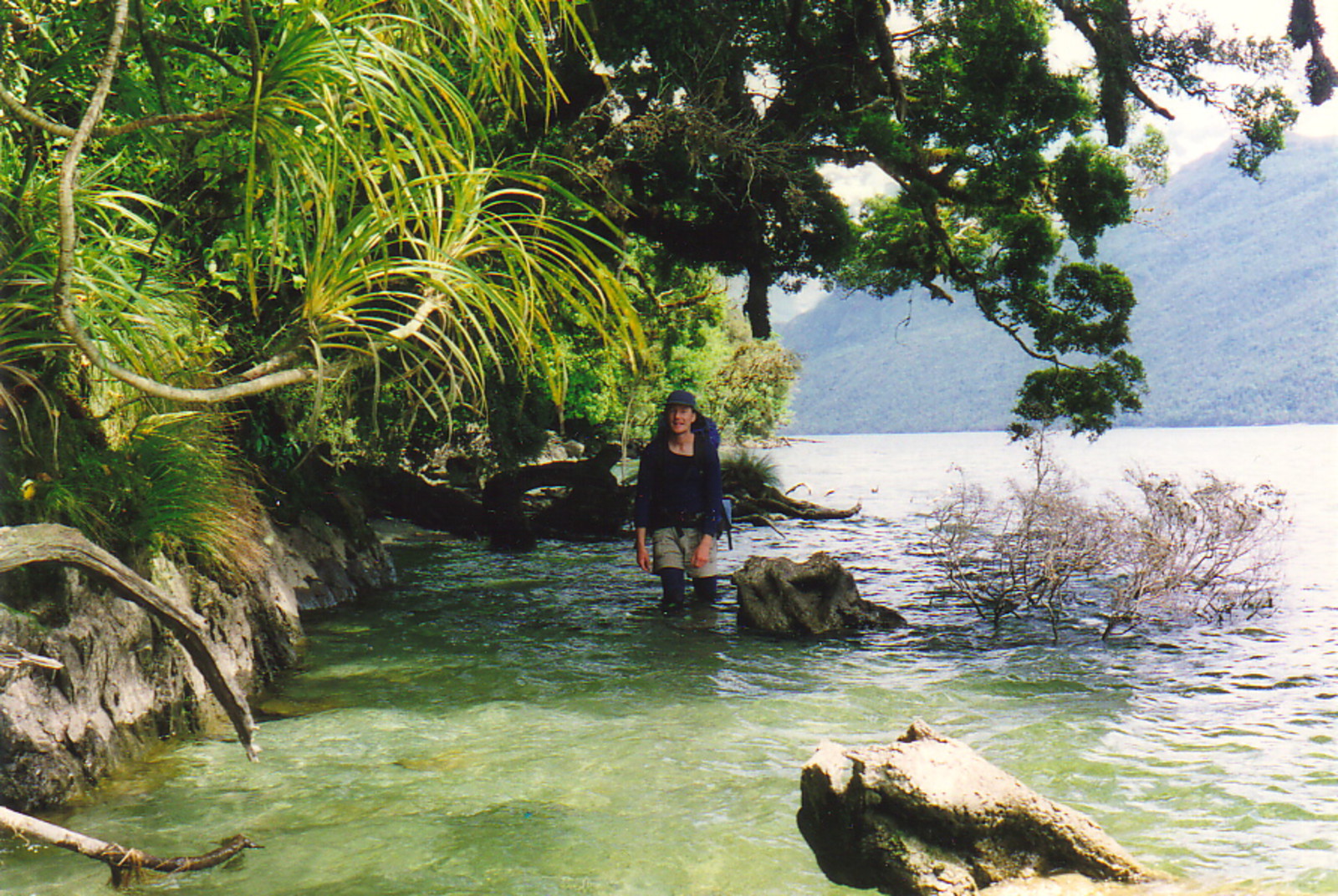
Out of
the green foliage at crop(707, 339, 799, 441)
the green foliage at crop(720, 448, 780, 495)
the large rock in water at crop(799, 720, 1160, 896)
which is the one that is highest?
the green foliage at crop(707, 339, 799, 441)

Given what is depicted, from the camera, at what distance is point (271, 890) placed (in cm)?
407

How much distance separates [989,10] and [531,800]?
40.7 feet

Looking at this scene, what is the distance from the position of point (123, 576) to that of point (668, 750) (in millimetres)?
3689

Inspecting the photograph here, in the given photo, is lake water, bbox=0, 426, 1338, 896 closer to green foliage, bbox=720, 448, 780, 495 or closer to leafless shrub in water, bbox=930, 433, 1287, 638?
leafless shrub in water, bbox=930, 433, 1287, 638

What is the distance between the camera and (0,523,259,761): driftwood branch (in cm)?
312

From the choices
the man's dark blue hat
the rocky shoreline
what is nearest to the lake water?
the rocky shoreline

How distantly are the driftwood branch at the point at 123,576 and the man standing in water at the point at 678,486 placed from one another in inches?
250

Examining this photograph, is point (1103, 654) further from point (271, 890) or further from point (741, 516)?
point (741, 516)

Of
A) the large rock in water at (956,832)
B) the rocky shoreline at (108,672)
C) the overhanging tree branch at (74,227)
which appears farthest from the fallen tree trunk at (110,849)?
the large rock in water at (956,832)

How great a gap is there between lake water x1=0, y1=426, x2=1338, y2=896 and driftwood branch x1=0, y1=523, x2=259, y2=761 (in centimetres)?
97

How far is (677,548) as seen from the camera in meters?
10.6

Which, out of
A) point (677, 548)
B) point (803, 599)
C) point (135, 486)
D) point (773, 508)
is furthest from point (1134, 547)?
point (773, 508)

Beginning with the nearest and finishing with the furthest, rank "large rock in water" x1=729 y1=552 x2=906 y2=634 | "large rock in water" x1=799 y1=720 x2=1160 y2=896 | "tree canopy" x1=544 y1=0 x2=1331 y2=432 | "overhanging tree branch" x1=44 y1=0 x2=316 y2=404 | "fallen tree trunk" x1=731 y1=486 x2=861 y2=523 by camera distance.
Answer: "overhanging tree branch" x1=44 y1=0 x2=316 y2=404 < "large rock in water" x1=799 y1=720 x2=1160 y2=896 < "large rock in water" x1=729 y1=552 x2=906 y2=634 < "tree canopy" x1=544 y1=0 x2=1331 y2=432 < "fallen tree trunk" x1=731 y1=486 x2=861 y2=523

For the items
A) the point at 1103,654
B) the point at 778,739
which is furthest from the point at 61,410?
the point at 1103,654
